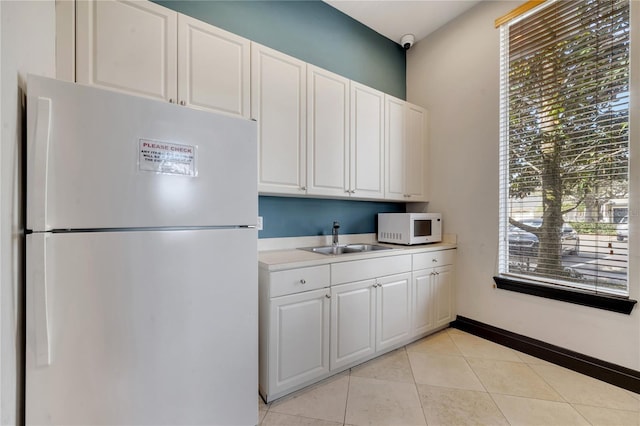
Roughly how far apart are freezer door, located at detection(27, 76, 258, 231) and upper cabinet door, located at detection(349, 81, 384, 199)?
4.05 ft

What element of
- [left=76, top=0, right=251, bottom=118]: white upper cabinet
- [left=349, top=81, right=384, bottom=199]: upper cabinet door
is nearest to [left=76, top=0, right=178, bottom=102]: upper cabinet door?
[left=76, top=0, right=251, bottom=118]: white upper cabinet

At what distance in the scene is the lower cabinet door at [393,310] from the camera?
204cm

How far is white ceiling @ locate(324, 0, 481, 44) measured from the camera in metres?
2.48

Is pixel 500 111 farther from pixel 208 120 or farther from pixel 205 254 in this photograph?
pixel 205 254

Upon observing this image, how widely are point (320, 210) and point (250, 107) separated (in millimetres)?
1068

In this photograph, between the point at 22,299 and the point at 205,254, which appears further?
the point at 205,254

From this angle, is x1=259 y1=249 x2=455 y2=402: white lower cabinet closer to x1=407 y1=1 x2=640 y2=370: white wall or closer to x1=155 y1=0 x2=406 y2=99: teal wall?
x1=407 y1=1 x2=640 y2=370: white wall

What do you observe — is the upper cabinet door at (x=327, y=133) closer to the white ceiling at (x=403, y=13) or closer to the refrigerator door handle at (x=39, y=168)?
the white ceiling at (x=403, y=13)

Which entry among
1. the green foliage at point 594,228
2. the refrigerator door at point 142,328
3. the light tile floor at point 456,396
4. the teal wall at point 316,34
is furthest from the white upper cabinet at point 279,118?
the green foliage at point 594,228

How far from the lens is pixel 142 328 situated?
1.01m

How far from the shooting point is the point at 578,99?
1895mm

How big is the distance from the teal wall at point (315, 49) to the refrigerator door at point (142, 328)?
969 mm

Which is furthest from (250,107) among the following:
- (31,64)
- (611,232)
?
(611,232)

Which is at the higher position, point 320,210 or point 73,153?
point 73,153
